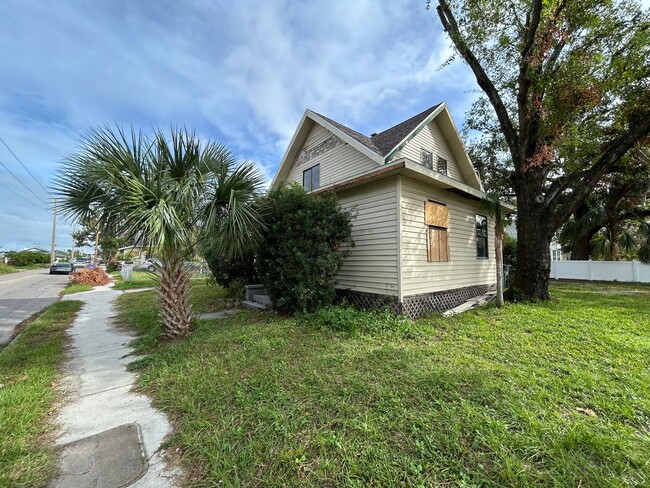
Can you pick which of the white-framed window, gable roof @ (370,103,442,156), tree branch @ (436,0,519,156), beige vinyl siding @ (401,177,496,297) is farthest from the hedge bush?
tree branch @ (436,0,519,156)

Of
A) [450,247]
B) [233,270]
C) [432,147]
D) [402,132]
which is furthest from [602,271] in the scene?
[233,270]

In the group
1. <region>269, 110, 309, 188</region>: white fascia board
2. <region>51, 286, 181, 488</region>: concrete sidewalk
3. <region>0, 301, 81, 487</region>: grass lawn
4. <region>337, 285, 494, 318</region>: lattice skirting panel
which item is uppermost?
<region>269, 110, 309, 188</region>: white fascia board

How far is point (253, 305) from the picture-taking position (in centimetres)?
807

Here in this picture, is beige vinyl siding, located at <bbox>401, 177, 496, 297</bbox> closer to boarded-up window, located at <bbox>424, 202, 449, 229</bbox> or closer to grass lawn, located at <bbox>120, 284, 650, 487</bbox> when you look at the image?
boarded-up window, located at <bbox>424, 202, 449, 229</bbox>

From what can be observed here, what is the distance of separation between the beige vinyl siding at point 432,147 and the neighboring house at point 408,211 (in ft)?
0.10

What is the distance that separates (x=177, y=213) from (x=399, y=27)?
320 inches

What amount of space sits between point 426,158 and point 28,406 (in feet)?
33.0

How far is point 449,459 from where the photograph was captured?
2.05m

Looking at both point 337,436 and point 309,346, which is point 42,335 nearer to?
point 309,346

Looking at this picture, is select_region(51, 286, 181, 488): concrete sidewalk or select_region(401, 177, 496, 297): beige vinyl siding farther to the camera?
select_region(401, 177, 496, 297): beige vinyl siding

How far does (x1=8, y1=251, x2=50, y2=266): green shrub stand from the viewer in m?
32.1

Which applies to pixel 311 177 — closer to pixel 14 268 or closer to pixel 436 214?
pixel 436 214

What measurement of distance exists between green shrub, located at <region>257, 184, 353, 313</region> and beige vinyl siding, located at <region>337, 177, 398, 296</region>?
2.01 feet

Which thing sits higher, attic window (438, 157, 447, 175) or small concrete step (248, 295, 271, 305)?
attic window (438, 157, 447, 175)
